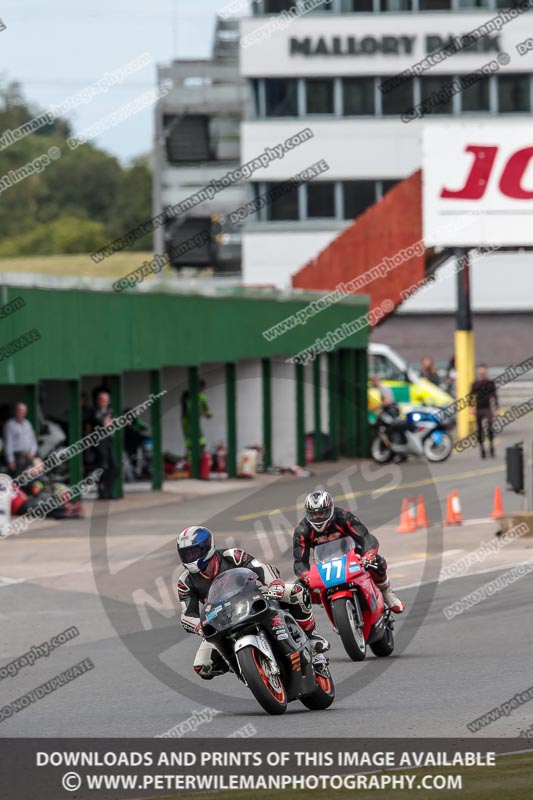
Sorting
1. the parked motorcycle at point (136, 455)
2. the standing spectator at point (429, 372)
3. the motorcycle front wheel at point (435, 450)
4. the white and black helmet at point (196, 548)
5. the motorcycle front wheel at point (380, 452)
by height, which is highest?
the white and black helmet at point (196, 548)

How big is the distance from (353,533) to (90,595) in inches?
251

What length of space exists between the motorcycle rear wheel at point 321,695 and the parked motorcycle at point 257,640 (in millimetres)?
188

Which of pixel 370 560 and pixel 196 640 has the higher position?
pixel 370 560

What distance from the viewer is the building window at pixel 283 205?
63.3 metres

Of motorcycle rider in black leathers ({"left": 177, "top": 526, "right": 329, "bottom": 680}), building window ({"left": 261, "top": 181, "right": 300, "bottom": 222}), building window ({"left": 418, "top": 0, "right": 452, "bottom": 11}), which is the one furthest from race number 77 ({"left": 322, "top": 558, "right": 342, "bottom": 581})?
building window ({"left": 418, "top": 0, "right": 452, "bottom": 11})

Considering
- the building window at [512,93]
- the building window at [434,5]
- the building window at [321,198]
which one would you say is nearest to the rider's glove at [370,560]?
the building window at [321,198]

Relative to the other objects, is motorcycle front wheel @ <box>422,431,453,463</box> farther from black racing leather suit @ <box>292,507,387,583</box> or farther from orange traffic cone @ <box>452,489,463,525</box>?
black racing leather suit @ <box>292,507,387,583</box>

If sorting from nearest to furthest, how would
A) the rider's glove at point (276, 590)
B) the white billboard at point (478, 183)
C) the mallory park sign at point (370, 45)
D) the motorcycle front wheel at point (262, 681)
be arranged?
the motorcycle front wheel at point (262, 681) → the rider's glove at point (276, 590) → the white billboard at point (478, 183) → the mallory park sign at point (370, 45)

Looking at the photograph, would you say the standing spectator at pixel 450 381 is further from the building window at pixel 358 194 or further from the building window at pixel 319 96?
the building window at pixel 319 96

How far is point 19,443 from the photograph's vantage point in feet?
82.2

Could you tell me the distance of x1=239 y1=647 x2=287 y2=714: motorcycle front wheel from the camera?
1018 cm

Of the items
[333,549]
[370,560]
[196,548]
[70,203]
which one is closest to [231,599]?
[196,548]

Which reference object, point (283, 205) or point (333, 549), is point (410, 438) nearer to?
point (333, 549)

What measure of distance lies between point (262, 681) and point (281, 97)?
179 feet
